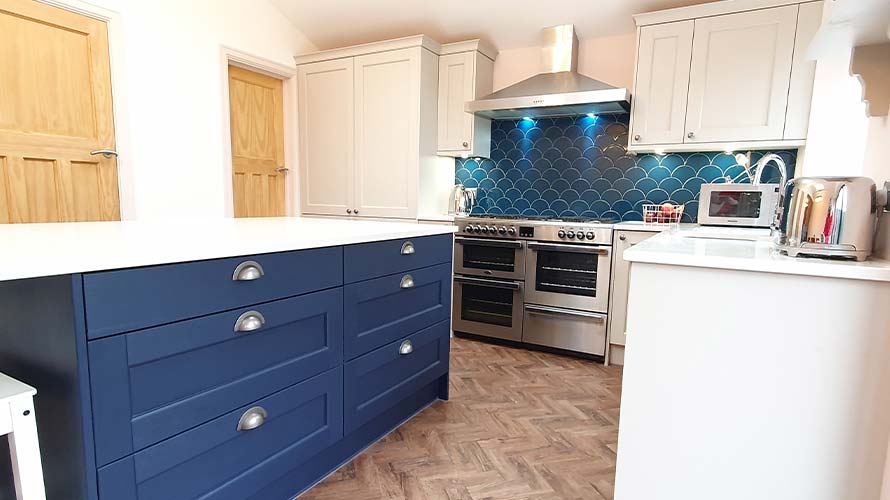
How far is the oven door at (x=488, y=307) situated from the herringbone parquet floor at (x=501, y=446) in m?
0.53

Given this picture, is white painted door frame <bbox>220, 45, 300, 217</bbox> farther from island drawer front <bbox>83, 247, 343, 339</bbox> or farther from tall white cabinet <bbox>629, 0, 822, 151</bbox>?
tall white cabinet <bbox>629, 0, 822, 151</bbox>

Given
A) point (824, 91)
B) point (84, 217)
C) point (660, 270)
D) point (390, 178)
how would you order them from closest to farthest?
point (660, 270)
point (824, 91)
point (84, 217)
point (390, 178)

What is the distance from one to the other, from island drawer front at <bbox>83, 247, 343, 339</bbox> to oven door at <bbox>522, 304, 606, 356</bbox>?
79.7 inches

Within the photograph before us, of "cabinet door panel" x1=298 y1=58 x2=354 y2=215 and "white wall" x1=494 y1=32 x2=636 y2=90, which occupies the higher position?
"white wall" x1=494 y1=32 x2=636 y2=90

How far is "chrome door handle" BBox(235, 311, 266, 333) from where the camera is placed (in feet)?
4.30

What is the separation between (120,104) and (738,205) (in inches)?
151

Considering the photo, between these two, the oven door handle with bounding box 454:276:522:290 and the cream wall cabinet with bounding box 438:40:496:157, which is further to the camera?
the cream wall cabinet with bounding box 438:40:496:157

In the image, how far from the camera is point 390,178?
12.6ft

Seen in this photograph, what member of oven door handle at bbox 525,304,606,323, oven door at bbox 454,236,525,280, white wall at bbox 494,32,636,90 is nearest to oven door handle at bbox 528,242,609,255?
oven door at bbox 454,236,525,280

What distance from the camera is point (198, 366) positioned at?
1.23 metres

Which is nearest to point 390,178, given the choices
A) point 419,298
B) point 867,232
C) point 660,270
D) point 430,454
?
point 419,298

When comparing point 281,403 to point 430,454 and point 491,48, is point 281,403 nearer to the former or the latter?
point 430,454

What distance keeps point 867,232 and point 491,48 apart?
3.23m

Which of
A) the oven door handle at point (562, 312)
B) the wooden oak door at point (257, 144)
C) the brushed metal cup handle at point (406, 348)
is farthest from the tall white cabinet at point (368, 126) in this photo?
the brushed metal cup handle at point (406, 348)
